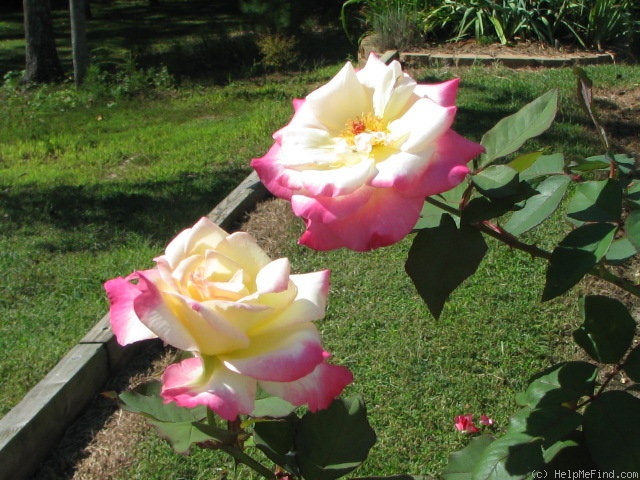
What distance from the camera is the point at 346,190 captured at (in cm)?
77

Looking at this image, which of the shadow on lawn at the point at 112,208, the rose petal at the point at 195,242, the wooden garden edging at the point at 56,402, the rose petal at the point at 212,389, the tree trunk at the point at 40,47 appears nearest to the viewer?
the rose petal at the point at 212,389

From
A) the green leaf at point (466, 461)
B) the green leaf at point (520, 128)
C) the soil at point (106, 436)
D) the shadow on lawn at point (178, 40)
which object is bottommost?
the shadow on lawn at point (178, 40)

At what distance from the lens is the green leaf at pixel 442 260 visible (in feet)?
2.93

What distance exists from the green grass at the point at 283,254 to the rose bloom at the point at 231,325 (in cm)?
162

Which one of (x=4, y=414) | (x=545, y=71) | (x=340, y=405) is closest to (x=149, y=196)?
(x=4, y=414)

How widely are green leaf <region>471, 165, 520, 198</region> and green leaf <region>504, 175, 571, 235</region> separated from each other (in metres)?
0.16

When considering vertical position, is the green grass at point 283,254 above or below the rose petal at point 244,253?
below

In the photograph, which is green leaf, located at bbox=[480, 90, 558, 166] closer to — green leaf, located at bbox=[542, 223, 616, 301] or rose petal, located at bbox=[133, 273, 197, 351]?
green leaf, located at bbox=[542, 223, 616, 301]

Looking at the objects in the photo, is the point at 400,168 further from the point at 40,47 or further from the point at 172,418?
the point at 40,47

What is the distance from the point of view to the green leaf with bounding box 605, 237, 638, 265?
3.26 ft

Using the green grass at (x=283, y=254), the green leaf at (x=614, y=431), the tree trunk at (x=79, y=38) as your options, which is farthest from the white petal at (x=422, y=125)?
the tree trunk at (x=79, y=38)

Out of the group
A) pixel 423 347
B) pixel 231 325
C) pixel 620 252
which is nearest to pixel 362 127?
pixel 231 325

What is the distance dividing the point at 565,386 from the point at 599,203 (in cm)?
24

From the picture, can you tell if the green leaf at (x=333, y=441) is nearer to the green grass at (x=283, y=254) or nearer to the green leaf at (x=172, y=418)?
the green leaf at (x=172, y=418)
